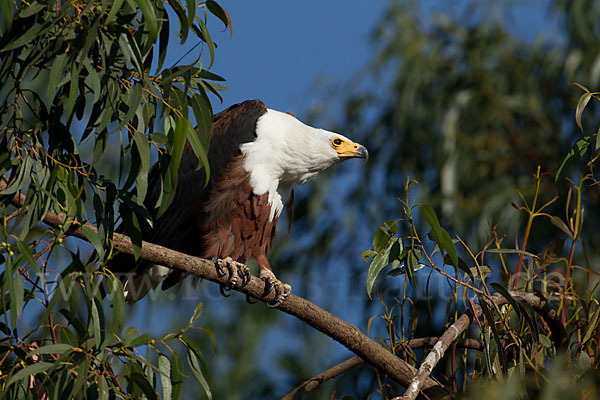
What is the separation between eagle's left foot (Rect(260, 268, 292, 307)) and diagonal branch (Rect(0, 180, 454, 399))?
103 mm

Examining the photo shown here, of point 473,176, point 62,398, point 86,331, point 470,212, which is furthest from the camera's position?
point 473,176

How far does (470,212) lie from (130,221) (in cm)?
429

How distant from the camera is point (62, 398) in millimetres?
2217

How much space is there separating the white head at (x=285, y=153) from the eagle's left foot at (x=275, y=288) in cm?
43

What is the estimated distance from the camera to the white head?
A: 4.05 m

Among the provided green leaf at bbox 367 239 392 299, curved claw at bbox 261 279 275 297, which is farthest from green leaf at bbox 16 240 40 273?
curved claw at bbox 261 279 275 297

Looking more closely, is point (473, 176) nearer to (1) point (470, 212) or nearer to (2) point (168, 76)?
(1) point (470, 212)

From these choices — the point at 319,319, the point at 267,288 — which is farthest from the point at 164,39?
the point at 267,288

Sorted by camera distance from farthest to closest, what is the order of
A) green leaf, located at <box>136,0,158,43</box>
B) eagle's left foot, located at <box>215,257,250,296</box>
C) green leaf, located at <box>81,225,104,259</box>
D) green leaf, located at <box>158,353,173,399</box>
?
eagle's left foot, located at <box>215,257,250,296</box>
green leaf, located at <box>158,353,173,399</box>
green leaf, located at <box>81,225,104,259</box>
green leaf, located at <box>136,0,158,43</box>

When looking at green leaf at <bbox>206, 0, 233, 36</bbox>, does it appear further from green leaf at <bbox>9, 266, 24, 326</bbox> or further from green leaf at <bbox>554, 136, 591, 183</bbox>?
green leaf at <bbox>554, 136, 591, 183</bbox>

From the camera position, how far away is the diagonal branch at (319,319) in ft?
8.74

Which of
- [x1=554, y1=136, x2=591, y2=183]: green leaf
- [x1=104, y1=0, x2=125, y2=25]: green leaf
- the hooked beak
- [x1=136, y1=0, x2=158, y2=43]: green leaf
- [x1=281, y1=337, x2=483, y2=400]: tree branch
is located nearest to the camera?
[x1=104, y1=0, x2=125, y2=25]: green leaf

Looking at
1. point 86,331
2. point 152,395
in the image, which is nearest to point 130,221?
point 86,331

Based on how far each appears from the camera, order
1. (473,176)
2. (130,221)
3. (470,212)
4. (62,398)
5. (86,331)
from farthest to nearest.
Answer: (473,176), (470,212), (130,221), (86,331), (62,398)
